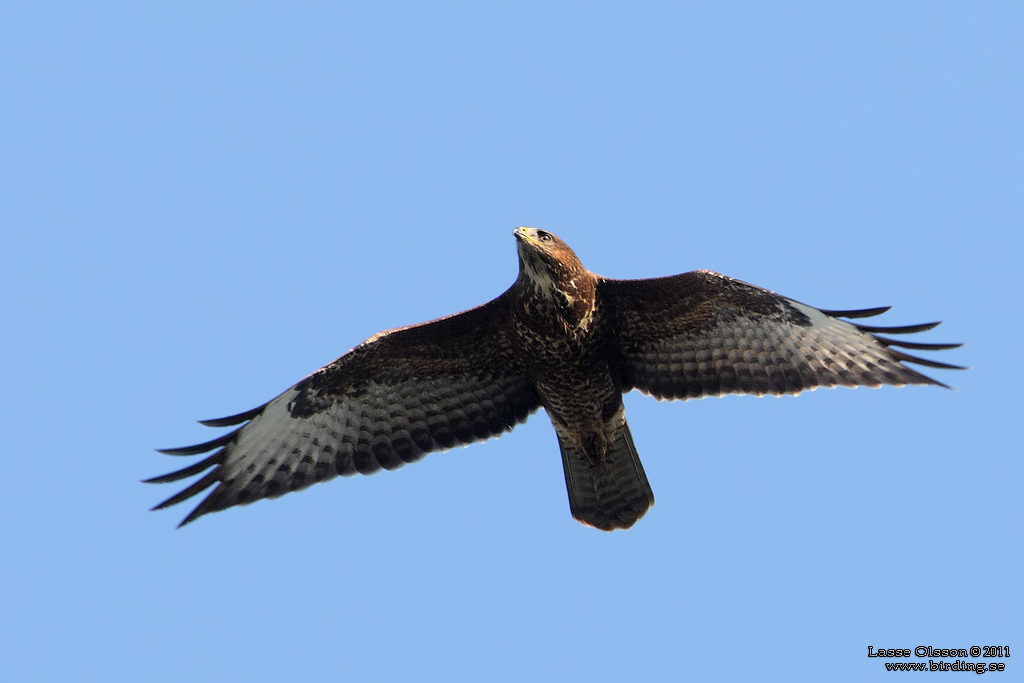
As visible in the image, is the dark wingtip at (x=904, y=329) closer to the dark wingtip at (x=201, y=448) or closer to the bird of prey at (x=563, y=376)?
the bird of prey at (x=563, y=376)

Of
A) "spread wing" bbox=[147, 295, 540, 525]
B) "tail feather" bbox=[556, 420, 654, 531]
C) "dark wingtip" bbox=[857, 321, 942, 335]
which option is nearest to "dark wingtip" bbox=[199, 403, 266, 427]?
"spread wing" bbox=[147, 295, 540, 525]

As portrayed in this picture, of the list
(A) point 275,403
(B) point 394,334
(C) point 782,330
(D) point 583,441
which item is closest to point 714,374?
(C) point 782,330

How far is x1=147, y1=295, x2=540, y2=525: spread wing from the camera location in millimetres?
8977

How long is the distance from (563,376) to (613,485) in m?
1.09

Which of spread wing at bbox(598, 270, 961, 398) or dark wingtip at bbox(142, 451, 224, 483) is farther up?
spread wing at bbox(598, 270, 961, 398)

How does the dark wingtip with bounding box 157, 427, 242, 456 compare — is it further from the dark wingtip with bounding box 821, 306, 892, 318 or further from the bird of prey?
the dark wingtip with bounding box 821, 306, 892, 318

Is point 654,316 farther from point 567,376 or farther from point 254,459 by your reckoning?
point 254,459

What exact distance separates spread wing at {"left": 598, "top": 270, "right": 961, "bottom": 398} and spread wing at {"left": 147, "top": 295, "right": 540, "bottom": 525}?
104 centimetres

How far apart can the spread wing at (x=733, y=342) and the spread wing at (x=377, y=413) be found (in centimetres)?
104

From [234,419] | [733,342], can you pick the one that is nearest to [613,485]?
[733,342]

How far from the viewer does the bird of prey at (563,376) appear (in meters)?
8.58

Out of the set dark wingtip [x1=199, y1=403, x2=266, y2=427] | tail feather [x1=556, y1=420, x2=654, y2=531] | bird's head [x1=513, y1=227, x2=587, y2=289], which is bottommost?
tail feather [x1=556, y1=420, x2=654, y2=531]

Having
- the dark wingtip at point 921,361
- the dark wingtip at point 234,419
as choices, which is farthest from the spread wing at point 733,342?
the dark wingtip at point 234,419

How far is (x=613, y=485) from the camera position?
357 inches
